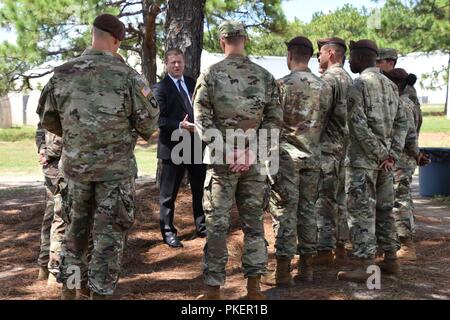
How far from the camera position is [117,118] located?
455 cm

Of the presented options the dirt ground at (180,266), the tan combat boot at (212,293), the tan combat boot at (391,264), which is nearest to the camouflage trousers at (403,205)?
the dirt ground at (180,266)

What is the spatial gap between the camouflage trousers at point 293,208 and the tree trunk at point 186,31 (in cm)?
275

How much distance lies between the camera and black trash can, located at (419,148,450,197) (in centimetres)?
1088

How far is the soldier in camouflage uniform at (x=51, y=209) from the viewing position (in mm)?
5328

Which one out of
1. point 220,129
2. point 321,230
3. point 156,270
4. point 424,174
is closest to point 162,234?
point 156,270

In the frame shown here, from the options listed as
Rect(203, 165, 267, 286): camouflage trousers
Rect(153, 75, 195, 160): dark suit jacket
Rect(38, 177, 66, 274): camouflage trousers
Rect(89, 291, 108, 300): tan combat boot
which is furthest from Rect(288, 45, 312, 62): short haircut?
Rect(89, 291, 108, 300): tan combat boot

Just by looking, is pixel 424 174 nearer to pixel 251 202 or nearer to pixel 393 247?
pixel 393 247

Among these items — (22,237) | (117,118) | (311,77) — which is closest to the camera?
(117,118)

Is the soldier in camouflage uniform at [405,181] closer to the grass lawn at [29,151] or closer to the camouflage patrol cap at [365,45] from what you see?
the camouflage patrol cap at [365,45]

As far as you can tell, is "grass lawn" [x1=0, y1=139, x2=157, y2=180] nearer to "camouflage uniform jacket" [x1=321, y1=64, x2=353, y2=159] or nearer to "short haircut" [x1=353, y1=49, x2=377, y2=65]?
"camouflage uniform jacket" [x1=321, y1=64, x2=353, y2=159]

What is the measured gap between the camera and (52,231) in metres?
5.38

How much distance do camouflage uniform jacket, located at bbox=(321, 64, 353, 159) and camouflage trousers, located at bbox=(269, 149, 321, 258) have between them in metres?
0.54

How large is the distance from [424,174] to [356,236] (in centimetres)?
609

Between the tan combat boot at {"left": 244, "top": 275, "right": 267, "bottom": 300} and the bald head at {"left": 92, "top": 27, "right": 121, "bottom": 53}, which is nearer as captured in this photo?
the bald head at {"left": 92, "top": 27, "right": 121, "bottom": 53}
